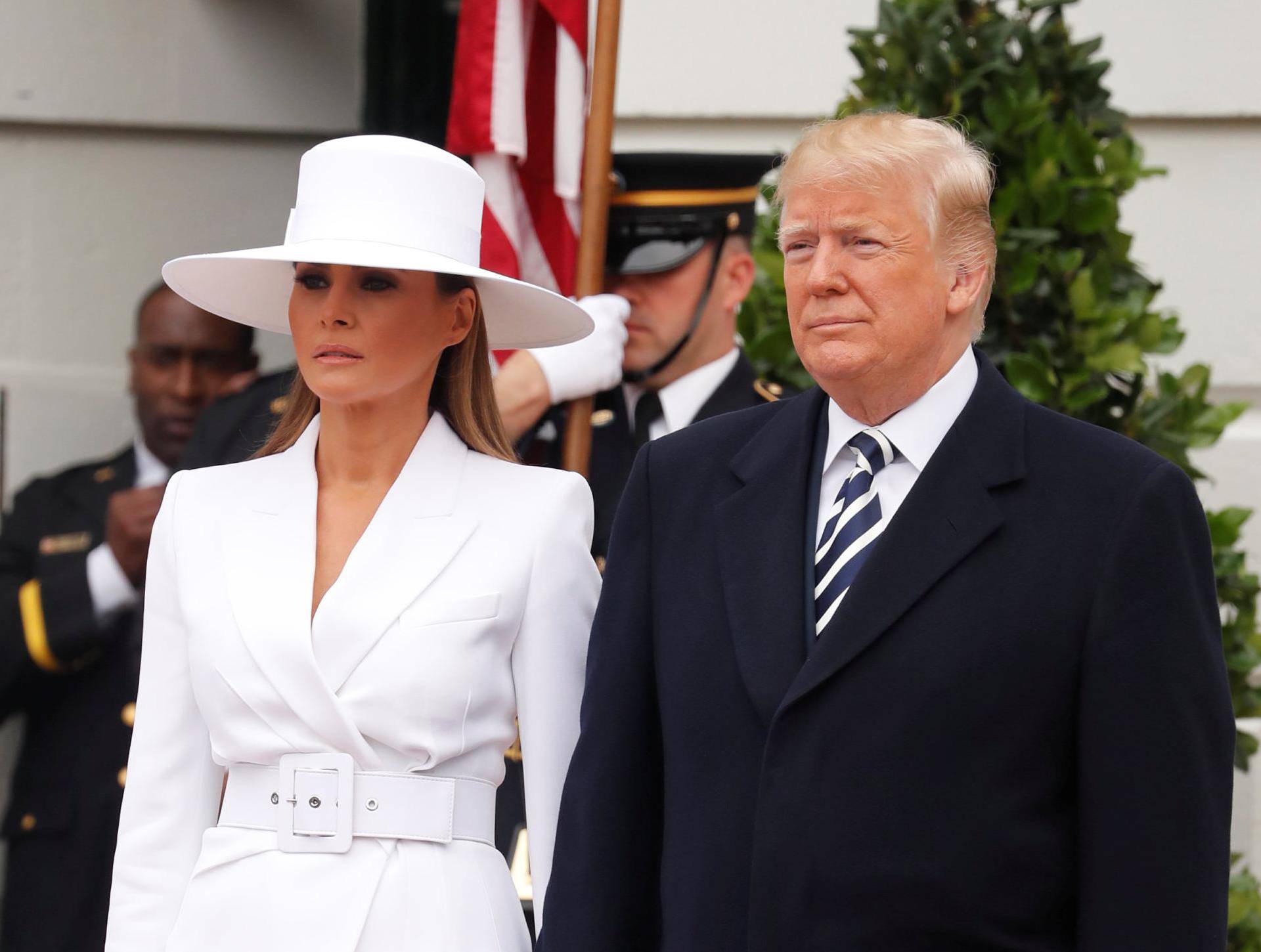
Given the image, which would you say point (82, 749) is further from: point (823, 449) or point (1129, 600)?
point (1129, 600)

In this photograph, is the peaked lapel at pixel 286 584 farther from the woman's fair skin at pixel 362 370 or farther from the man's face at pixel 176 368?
the man's face at pixel 176 368

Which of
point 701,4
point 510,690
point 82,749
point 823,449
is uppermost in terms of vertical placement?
point 701,4

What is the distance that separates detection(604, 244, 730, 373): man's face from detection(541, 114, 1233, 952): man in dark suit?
4.47 feet

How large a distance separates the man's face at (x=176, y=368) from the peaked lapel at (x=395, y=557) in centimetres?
217

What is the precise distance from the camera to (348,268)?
2.52 meters

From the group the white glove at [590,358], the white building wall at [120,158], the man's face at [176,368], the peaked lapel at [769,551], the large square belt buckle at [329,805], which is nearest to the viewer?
the peaked lapel at [769,551]

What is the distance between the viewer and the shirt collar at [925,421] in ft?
7.44

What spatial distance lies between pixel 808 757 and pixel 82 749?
278 centimetres

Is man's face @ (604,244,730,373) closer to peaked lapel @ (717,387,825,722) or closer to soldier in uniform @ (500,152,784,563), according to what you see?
soldier in uniform @ (500,152,784,563)

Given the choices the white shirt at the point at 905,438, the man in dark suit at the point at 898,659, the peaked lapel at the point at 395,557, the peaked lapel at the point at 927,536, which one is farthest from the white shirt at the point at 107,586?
the peaked lapel at the point at 927,536

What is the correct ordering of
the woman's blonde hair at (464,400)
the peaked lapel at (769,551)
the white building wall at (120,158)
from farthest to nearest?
the white building wall at (120,158) < the woman's blonde hair at (464,400) < the peaked lapel at (769,551)

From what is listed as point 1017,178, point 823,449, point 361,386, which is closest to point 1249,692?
point 1017,178

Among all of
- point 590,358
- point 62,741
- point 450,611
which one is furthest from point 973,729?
point 62,741

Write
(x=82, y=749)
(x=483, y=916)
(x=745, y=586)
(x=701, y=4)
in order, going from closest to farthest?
1. (x=745, y=586)
2. (x=483, y=916)
3. (x=82, y=749)
4. (x=701, y=4)
